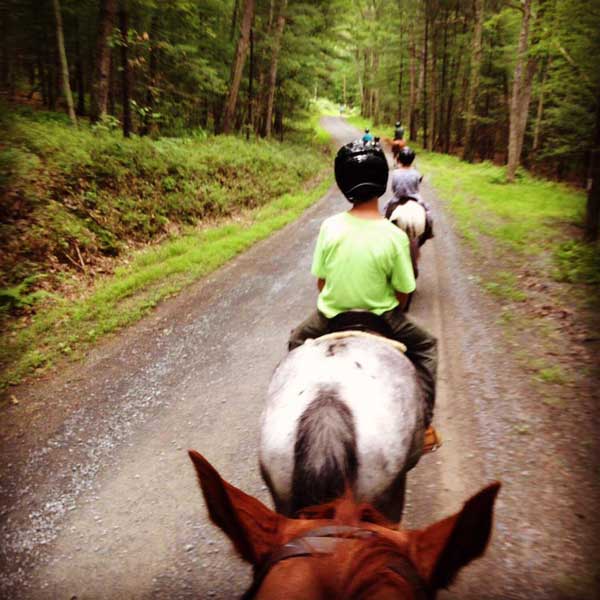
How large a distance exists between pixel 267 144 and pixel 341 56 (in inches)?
370

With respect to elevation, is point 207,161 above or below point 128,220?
above

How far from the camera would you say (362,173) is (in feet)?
8.27

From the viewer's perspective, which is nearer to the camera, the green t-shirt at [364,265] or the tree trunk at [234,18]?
the green t-shirt at [364,265]

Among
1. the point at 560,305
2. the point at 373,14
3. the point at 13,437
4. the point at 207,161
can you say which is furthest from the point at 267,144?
the point at 373,14

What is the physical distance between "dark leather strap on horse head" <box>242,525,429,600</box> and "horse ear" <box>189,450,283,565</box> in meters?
0.06

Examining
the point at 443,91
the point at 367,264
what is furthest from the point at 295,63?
the point at 367,264

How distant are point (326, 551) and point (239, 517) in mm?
303

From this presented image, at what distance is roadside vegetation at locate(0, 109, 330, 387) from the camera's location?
603 cm

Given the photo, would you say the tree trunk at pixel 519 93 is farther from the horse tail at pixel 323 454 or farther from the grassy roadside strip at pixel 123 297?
the horse tail at pixel 323 454

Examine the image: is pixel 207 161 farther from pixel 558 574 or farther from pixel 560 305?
pixel 558 574

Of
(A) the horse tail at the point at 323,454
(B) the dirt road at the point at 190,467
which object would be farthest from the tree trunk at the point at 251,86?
(A) the horse tail at the point at 323,454

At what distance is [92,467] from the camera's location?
3.62 m

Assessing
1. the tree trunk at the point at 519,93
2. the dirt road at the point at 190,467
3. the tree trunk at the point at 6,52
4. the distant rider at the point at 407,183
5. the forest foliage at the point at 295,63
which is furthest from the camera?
the tree trunk at the point at 519,93

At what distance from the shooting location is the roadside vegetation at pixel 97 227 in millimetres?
6031
